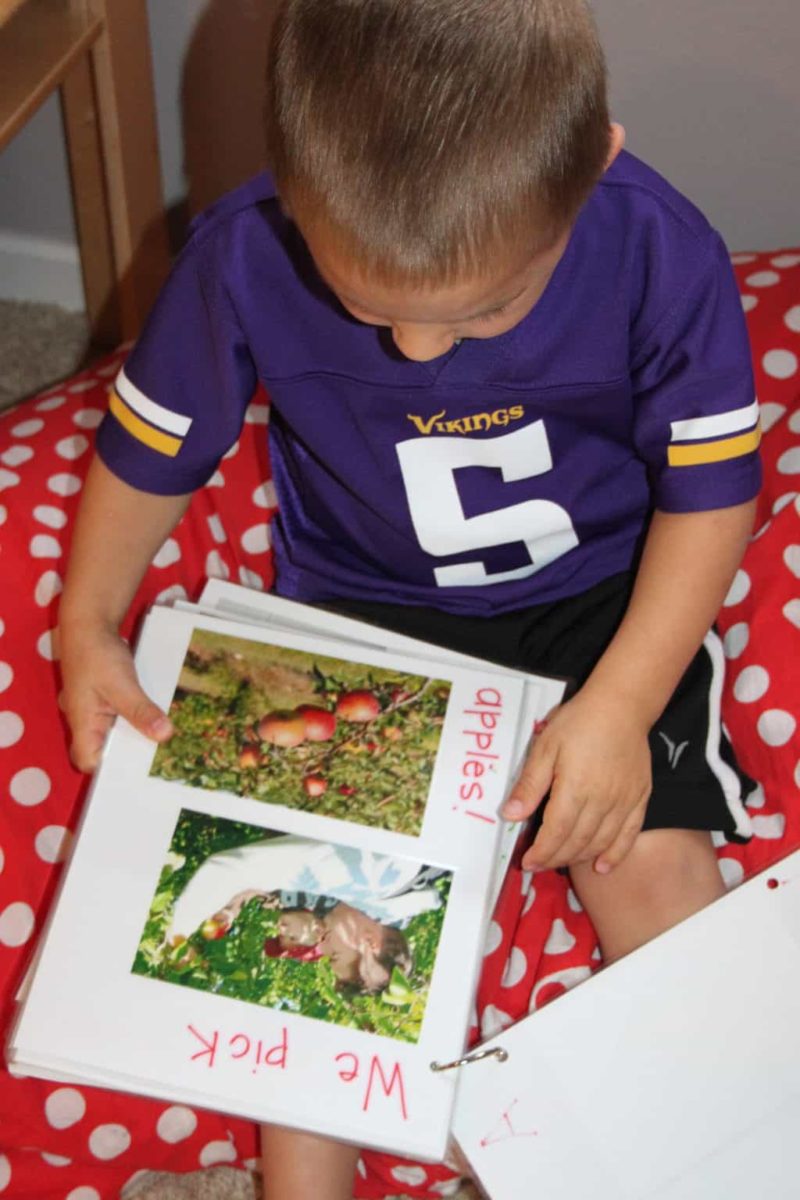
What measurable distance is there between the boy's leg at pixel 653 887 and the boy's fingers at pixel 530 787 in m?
0.09

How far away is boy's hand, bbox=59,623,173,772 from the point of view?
0.85m

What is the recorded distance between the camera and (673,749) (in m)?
0.87

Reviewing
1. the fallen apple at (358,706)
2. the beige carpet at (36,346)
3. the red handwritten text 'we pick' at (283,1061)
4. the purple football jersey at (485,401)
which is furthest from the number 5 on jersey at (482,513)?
the beige carpet at (36,346)

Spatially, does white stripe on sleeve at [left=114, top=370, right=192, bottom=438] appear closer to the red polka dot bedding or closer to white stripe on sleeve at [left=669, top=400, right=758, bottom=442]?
the red polka dot bedding

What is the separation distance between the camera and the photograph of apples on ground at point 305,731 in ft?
2.76

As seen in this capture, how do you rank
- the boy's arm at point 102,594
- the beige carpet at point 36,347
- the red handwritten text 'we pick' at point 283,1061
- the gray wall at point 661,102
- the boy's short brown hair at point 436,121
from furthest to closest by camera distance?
the beige carpet at point 36,347, the gray wall at point 661,102, the boy's arm at point 102,594, the red handwritten text 'we pick' at point 283,1061, the boy's short brown hair at point 436,121

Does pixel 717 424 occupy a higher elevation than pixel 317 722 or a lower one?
higher

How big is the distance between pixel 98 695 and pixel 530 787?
0.91 feet

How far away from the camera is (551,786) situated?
840 millimetres

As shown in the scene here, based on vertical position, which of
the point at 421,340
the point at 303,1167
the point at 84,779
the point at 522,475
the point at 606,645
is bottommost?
the point at 303,1167

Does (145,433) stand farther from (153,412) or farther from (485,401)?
(485,401)

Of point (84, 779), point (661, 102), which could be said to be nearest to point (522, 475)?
point (84, 779)

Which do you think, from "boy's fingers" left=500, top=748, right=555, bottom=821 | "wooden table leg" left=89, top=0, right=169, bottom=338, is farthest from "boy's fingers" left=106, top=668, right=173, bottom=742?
"wooden table leg" left=89, top=0, right=169, bottom=338

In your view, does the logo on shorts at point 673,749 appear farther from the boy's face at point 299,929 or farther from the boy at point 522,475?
the boy's face at point 299,929
